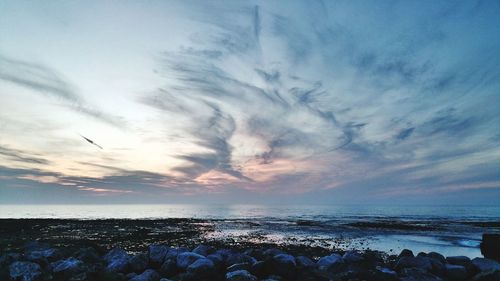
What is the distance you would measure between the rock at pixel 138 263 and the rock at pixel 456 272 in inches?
425

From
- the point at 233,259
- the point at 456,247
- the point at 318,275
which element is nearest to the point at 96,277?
the point at 233,259

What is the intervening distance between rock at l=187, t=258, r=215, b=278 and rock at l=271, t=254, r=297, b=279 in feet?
6.65

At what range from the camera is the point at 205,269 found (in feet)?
32.1

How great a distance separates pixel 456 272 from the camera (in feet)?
35.8

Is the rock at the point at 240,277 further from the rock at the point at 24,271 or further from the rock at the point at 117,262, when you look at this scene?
the rock at the point at 24,271

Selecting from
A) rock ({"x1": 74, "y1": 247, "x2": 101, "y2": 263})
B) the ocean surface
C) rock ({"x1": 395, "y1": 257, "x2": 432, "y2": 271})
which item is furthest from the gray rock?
the ocean surface

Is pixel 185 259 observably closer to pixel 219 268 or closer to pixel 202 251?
pixel 219 268

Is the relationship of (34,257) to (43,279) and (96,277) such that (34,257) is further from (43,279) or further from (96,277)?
(96,277)

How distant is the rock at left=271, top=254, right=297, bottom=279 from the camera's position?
32.6ft

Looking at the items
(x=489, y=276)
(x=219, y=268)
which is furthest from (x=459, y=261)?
(x=219, y=268)

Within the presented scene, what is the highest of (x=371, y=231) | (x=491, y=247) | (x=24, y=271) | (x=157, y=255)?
(x=371, y=231)

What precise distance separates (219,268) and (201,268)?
4.02 ft

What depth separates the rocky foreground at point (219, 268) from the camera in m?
9.28

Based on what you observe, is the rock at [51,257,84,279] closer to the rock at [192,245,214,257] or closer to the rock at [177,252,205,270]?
the rock at [177,252,205,270]
